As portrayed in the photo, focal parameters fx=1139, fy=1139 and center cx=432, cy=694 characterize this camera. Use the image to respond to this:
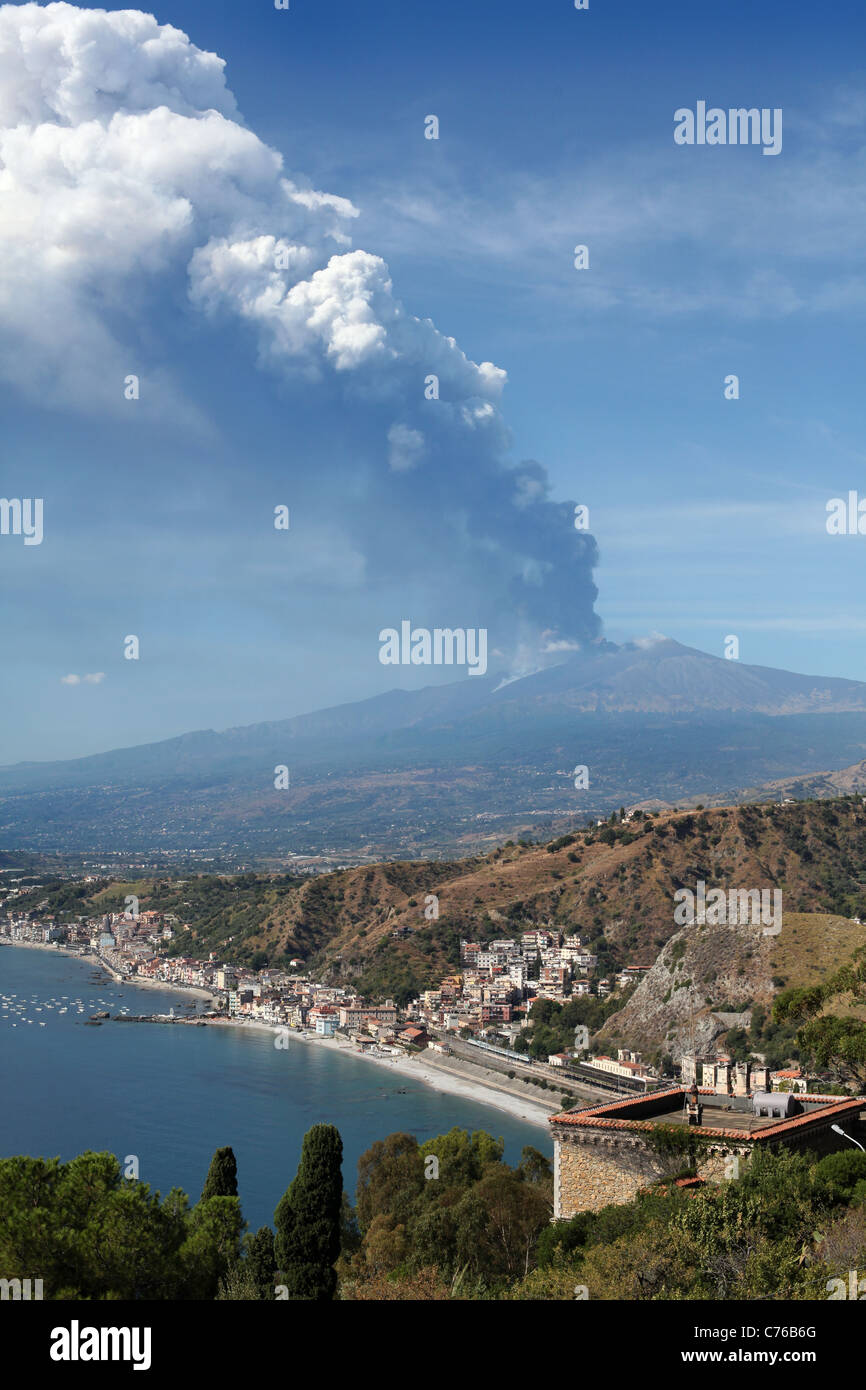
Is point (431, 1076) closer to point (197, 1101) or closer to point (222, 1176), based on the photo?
point (197, 1101)

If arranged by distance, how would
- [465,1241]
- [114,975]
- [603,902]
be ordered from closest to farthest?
[465,1241] → [603,902] → [114,975]

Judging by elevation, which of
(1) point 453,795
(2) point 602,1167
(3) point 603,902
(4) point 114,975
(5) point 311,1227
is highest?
(1) point 453,795

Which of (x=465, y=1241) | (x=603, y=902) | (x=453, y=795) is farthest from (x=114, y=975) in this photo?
(x=453, y=795)

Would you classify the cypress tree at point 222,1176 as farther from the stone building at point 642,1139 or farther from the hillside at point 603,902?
the hillside at point 603,902

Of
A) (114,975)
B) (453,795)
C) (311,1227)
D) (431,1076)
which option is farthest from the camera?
(453,795)

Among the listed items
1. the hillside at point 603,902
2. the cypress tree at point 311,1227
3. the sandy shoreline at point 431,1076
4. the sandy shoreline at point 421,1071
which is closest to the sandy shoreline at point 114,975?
the sandy shoreline at point 421,1071

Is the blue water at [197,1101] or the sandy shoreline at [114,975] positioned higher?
the sandy shoreline at [114,975]

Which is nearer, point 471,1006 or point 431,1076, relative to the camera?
point 431,1076

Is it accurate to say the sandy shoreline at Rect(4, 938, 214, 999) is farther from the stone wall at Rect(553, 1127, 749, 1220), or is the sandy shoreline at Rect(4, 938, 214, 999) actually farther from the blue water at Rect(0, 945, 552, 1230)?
the stone wall at Rect(553, 1127, 749, 1220)
